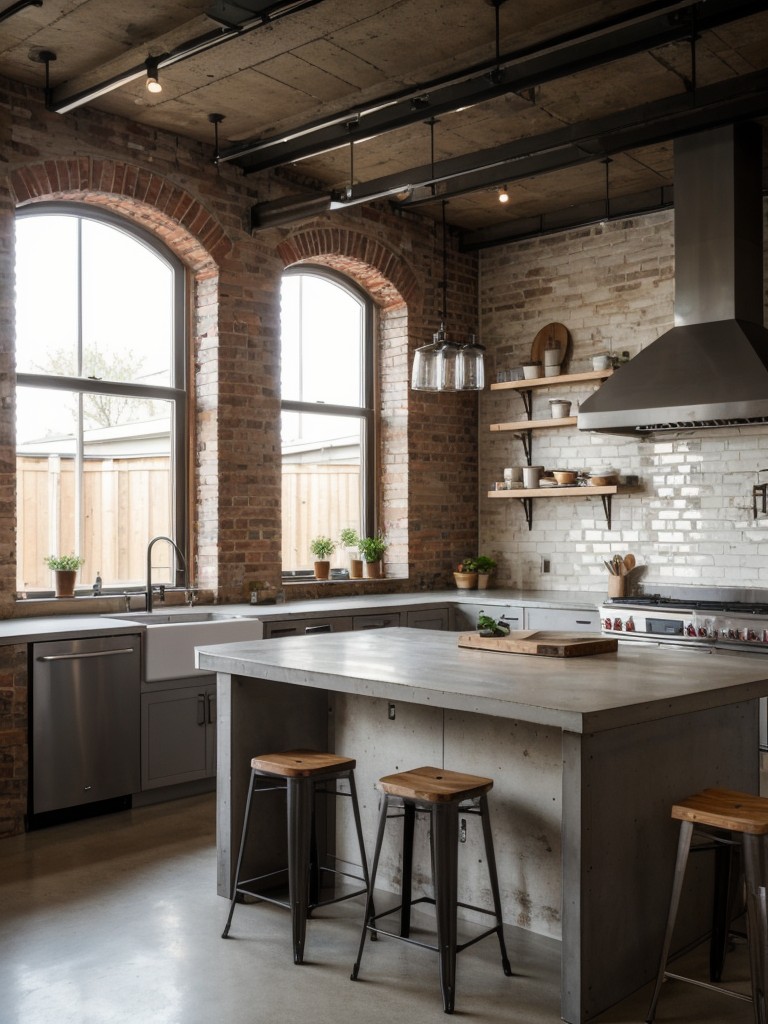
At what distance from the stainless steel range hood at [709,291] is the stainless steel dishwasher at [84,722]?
9.83ft

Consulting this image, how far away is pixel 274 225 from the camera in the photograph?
6215 millimetres

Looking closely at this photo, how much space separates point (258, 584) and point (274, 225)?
2.30 metres

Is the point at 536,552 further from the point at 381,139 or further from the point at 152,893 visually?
the point at 152,893

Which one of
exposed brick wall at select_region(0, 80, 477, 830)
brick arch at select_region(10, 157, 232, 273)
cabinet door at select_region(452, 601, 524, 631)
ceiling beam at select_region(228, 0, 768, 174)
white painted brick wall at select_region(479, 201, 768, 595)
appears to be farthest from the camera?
cabinet door at select_region(452, 601, 524, 631)

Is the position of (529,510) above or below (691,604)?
above

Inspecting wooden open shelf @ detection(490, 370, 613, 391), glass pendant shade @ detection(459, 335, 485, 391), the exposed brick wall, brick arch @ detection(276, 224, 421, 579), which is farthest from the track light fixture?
wooden open shelf @ detection(490, 370, 613, 391)

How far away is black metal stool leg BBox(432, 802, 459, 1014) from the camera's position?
2.94 m

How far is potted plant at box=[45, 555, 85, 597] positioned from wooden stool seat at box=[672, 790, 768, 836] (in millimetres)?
3814

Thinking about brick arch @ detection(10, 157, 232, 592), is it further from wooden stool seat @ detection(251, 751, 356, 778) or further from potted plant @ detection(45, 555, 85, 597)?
wooden stool seat @ detection(251, 751, 356, 778)

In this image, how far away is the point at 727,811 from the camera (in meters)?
2.83

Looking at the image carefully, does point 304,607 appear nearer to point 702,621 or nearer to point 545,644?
point 702,621

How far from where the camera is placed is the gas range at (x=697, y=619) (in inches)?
214

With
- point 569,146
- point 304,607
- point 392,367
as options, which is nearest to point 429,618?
point 304,607

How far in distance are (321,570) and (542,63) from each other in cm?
370
